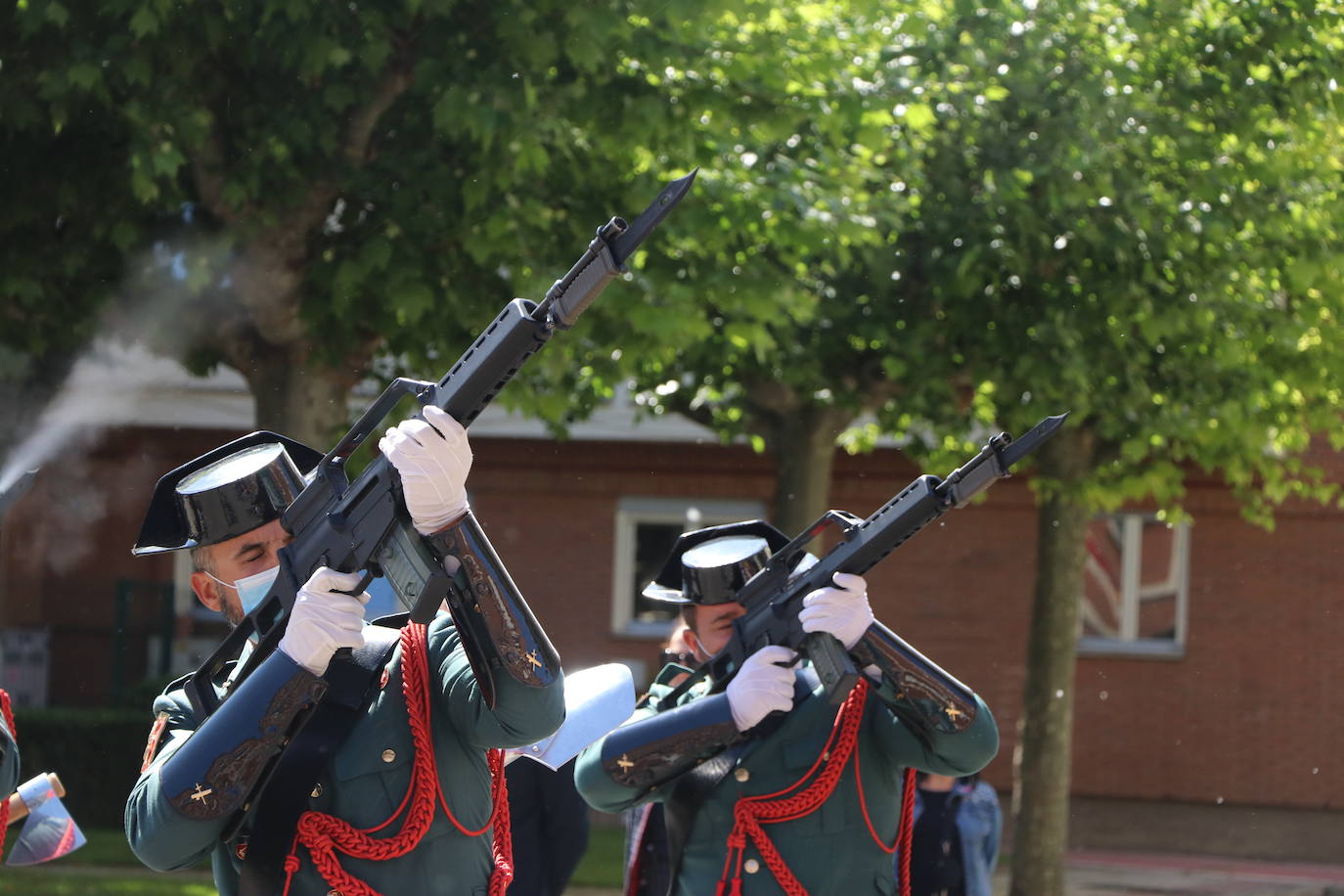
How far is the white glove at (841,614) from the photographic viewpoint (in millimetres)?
3955

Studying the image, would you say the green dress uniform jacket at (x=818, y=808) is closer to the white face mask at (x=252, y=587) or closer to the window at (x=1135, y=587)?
the white face mask at (x=252, y=587)

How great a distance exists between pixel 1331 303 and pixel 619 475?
722cm

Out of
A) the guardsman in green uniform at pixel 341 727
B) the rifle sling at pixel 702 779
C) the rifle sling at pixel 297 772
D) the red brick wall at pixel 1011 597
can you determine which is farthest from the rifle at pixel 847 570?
the red brick wall at pixel 1011 597

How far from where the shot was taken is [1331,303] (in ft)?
31.2

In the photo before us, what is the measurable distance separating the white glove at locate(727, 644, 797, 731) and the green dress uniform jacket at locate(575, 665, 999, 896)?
0.12 metres

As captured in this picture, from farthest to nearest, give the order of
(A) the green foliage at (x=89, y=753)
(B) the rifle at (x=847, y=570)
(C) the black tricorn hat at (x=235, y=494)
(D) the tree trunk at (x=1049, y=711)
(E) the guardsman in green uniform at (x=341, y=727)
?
1. (A) the green foliage at (x=89, y=753)
2. (D) the tree trunk at (x=1049, y=711)
3. (B) the rifle at (x=847, y=570)
4. (C) the black tricorn hat at (x=235, y=494)
5. (E) the guardsman in green uniform at (x=341, y=727)

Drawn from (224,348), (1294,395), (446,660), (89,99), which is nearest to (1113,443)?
(1294,395)

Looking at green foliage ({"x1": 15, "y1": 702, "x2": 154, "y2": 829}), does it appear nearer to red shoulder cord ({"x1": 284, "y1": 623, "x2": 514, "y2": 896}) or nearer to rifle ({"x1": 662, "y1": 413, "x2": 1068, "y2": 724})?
rifle ({"x1": 662, "y1": 413, "x2": 1068, "y2": 724})

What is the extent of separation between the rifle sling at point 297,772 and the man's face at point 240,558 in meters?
0.24

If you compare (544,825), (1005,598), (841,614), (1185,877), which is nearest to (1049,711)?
(1185,877)

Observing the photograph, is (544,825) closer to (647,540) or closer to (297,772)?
(297,772)

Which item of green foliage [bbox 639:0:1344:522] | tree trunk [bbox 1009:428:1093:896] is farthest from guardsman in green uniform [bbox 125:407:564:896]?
tree trunk [bbox 1009:428:1093:896]

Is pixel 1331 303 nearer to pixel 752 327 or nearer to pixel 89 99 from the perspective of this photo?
pixel 752 327

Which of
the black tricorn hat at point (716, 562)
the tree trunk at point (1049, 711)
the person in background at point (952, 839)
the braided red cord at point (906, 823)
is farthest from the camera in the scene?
the tree trunk at point (1049, 711)
